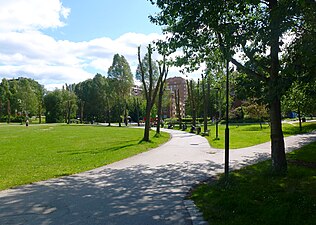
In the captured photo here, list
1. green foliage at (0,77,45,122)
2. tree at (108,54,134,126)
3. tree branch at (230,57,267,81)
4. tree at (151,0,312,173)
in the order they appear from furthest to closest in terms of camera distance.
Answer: green foliage at (0,77,45,122) → tree at (108,54,134,126) → tree branch at (230,57,267,81) → tree at (151,0,312,173)

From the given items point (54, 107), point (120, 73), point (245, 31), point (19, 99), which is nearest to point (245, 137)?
point (245, 31)

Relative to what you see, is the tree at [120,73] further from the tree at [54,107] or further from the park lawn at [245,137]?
the park lawn at [245,137]

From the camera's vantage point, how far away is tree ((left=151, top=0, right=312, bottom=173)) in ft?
20.9

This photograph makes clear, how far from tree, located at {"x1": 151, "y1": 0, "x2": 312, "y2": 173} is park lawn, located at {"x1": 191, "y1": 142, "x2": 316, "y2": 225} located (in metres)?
0.93

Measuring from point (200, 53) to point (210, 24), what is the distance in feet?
7.63

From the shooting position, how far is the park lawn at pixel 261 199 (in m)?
4.94

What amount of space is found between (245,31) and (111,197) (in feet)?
17.8

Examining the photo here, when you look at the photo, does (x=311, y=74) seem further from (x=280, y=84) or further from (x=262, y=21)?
(x=262, y=21)

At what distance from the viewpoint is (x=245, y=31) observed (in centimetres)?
736

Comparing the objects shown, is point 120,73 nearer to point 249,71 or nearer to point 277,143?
point 249,71

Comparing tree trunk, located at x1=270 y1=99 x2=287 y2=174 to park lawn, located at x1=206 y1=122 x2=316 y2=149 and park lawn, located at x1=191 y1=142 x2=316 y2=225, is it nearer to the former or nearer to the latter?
park lawn, located at x1=191 y1=142 x2=316 y2=225

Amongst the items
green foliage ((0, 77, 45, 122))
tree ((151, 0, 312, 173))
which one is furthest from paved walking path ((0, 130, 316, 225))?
green foliage ((0, 77, 45, 122))

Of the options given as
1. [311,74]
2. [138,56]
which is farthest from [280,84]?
[138,56]

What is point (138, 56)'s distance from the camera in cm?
2327
